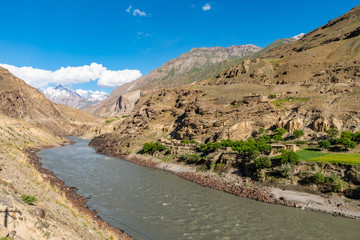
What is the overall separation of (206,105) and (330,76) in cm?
4000

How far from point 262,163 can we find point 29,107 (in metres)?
149

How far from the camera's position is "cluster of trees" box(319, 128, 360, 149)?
103 feet

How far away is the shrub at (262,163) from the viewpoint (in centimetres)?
3114

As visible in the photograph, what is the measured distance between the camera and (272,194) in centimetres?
2709

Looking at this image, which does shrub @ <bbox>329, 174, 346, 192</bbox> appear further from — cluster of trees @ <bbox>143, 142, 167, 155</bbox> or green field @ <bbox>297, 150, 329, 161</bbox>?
cluster of trees @ <bbox>143, 142, 167, 155</bbox>

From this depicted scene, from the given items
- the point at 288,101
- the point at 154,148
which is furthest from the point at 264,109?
the point at 154,148

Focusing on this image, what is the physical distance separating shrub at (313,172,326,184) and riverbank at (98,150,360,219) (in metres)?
1.64

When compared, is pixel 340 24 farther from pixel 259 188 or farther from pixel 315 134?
pixel 259 188

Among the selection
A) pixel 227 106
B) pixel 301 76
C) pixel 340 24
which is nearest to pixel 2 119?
pixel 227 106

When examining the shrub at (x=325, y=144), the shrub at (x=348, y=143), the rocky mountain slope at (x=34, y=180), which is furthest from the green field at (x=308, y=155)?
the rocky mountain slope at (x=34, y=180)

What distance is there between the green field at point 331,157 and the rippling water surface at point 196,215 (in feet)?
28.5

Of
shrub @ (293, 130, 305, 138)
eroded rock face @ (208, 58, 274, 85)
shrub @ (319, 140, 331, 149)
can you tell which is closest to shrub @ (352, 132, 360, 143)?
shrub @ (319, 140, 331, 149)

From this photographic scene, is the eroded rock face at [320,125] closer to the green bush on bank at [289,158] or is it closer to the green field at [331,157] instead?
the green field at [331,157]

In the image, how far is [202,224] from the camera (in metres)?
20.2
